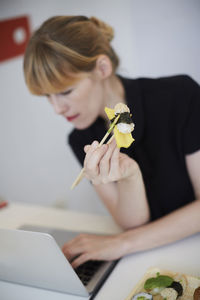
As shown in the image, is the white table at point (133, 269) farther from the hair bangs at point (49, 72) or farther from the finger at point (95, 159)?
the hair bangs at point (49, 72)

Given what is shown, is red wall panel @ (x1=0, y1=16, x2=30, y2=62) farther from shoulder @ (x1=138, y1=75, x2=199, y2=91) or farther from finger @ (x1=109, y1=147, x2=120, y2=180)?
finger @ (x1=109, y1=147, x2=120, y2=180)

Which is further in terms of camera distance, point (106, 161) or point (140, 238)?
point (140, 238)

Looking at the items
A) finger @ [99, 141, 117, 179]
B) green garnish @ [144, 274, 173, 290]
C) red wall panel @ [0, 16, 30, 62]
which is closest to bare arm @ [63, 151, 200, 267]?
green garnish @ [144, 274, 173, 290]

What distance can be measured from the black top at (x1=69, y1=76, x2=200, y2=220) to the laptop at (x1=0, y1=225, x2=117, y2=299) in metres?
0.35

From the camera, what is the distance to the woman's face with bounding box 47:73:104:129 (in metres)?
1.15

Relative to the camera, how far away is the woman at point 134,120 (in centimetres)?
108

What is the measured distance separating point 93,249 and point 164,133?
1.55 feet

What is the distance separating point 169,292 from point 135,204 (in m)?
0.40

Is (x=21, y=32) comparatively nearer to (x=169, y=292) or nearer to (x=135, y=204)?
(x=135, y=204)

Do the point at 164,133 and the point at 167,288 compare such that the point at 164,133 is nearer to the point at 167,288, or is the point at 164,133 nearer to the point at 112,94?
the point at 112,94

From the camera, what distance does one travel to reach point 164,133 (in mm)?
1228

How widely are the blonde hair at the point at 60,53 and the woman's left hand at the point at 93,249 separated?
1.62ft

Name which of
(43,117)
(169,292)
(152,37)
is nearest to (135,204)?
(169,292)

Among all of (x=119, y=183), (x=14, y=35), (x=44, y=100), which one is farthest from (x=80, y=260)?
(x=14, y=35)
